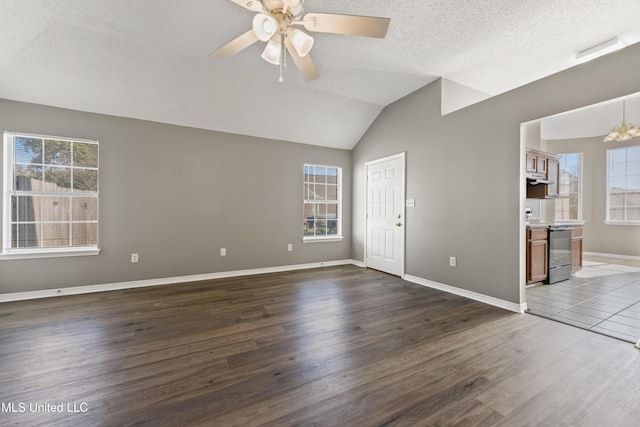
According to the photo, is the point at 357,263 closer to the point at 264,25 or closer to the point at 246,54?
the point at 246,54

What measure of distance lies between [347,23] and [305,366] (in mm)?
2434

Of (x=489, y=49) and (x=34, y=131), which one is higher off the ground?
(x=489, y=49)

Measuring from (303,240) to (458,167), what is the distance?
2.90 meters

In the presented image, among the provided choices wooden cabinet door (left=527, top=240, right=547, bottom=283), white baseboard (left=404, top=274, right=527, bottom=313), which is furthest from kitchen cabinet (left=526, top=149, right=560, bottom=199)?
white baseboard (left=404, top=274, right=527, bottom=313)

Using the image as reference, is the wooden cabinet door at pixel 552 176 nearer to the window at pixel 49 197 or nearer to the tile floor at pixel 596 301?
the tile floor at pixel 596 301

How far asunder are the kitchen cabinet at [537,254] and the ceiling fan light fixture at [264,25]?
3.87 meters

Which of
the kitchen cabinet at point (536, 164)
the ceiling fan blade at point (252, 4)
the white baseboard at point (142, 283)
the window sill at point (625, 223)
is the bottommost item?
the white baseboard at point (142, 283)

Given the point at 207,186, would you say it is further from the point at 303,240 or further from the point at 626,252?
the point at 626,252

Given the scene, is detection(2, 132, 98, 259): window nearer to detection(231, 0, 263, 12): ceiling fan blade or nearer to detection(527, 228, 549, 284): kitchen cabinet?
detection(231, 0, 263, 12): ceiling fan blade

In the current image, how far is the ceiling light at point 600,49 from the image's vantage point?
2.68 m

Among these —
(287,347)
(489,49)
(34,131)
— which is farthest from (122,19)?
(489,49)

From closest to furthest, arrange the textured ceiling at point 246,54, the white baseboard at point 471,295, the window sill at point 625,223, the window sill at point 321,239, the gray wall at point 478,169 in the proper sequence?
1. the textured ceiling at point 246,54
2. the gray wall at point 478,169
3. the white baseboard at point 471,295
4. the window sill at point 321,239
5. the window sill at point 625,223

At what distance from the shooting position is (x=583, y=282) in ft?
13.0

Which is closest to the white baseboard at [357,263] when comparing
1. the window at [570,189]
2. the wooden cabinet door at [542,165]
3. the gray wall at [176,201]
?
the gray wall at [176,201]
